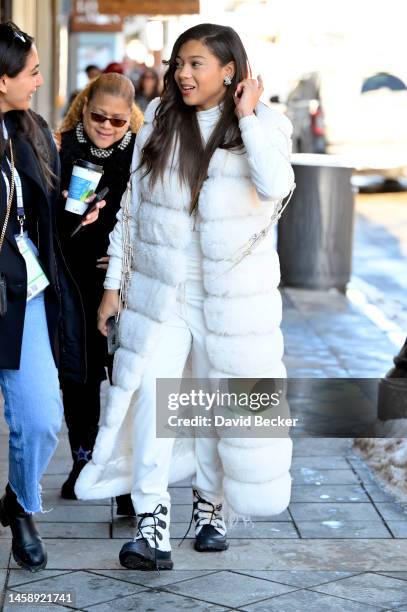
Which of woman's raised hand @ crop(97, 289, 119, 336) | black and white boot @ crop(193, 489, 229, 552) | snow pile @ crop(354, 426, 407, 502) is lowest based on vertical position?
snow pile @ crop(354, 426, 407, 502)

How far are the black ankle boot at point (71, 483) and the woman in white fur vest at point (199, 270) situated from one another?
25.5 inches

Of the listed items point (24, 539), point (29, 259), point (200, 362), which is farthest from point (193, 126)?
point (24, 539)

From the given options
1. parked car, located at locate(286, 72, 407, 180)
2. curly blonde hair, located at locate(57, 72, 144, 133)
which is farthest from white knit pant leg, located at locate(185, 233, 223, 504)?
parked car, located at locate(286, 72, 407, 180)

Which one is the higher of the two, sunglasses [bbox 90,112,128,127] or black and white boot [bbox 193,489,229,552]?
sunglasses [bbox 90,112,128,127]

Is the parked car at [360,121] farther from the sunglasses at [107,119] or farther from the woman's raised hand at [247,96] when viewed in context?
the woman's raised hand at [247,96]

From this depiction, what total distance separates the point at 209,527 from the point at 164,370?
2.24 feet

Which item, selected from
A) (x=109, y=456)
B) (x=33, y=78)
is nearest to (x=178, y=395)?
(x=109, y=456)

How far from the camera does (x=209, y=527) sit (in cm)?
465

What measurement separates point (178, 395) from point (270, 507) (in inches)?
21.7

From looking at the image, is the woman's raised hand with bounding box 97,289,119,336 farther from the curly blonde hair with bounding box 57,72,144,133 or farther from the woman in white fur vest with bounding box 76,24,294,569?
the curly blonde hair with bounding box 57,72,144,133

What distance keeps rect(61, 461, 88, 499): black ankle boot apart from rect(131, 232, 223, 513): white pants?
750mm

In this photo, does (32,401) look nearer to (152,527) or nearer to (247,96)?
(152,527)

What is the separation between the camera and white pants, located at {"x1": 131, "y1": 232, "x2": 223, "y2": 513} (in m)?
4.38

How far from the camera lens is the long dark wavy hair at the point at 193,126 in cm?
425
